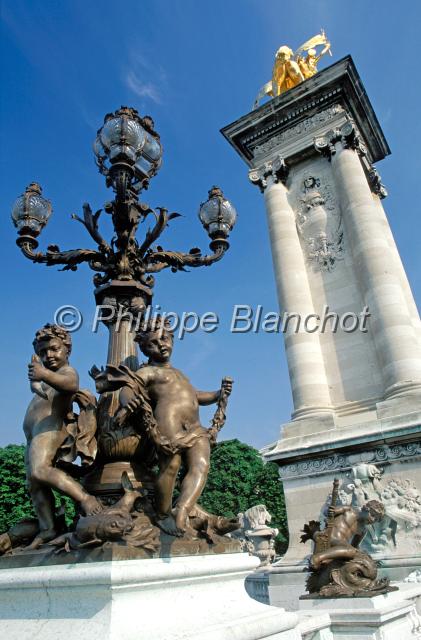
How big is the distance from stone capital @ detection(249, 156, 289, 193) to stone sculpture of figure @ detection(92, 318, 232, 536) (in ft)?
39.5

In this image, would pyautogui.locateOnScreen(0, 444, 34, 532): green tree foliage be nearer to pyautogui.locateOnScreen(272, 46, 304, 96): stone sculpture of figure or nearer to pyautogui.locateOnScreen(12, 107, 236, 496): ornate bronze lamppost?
pyautogui.locateOnScreen(272, 46, 304, 96): stone sculpture of figure

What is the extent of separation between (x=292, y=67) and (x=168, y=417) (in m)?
17.2

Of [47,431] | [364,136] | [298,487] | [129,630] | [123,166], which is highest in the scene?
[364,136]

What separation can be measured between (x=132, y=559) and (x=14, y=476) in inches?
1021

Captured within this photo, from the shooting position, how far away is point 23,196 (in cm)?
599

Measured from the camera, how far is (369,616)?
16.1 ft

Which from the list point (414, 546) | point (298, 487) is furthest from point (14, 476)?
point (414, 546)

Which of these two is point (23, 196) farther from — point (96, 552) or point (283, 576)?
point (283, 576)

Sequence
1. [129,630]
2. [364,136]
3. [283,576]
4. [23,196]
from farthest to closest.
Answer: [364,136], [283,576], [23,196], [129,630]

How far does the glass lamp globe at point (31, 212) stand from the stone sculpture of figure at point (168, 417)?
7.67 feet

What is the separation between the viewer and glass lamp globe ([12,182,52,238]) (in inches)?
230

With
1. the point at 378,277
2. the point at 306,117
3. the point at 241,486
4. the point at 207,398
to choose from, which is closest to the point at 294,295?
the point at 378,277

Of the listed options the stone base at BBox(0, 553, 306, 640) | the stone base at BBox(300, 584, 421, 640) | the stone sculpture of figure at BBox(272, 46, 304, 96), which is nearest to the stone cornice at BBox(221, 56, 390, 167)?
the stone sculpture of figure at BBox(272, 46, 304, 96)

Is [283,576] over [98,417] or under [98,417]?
under
